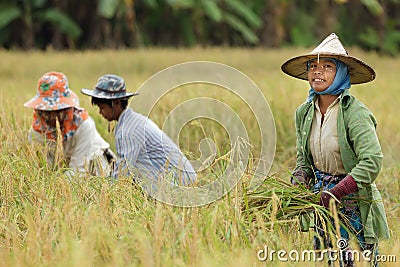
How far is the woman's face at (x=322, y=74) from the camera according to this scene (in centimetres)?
303

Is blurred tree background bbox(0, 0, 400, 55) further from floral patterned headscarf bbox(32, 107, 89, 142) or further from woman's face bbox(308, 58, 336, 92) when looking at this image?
woman's face bbox(308, 58, 336, 92)

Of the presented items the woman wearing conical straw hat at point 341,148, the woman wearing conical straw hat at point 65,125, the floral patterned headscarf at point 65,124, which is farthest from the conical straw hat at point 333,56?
the floral patterned headscarf at point 65,124

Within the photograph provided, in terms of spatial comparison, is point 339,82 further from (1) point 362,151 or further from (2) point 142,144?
(2) point 142,144

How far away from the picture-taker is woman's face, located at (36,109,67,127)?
4.40 meters

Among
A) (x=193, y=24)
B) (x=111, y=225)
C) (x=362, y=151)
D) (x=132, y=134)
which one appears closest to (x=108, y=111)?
(x=132, y=134)

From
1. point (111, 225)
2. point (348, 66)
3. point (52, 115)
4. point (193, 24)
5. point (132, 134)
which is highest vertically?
point (193, 24)

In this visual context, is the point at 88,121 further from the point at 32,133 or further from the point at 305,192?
the point at 305,192

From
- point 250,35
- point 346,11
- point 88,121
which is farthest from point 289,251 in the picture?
point 346,11

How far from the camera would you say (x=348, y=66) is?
10.4 feet

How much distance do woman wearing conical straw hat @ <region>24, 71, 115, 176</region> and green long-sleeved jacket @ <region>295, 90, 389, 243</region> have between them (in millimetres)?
1748

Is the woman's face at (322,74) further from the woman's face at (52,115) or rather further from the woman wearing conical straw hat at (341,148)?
the woman's face at (52,115)

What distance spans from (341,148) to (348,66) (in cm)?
43

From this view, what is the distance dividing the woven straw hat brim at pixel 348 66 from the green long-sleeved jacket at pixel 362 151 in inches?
6.0

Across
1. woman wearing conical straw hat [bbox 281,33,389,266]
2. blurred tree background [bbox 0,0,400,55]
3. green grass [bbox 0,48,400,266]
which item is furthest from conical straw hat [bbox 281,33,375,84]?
blurred tree background [bbox 0,0,400,55]
